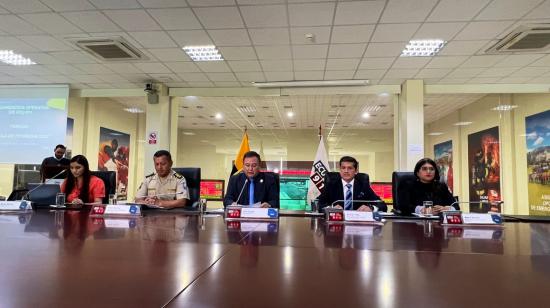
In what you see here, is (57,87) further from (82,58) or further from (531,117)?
(531,117)

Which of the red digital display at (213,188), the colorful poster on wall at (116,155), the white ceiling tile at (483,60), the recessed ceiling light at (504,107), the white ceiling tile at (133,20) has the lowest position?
the red digital display at (213,188)

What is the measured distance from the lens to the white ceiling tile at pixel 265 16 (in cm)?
304

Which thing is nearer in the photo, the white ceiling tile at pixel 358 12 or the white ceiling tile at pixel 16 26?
the white ceiling tile at pixel 358 12

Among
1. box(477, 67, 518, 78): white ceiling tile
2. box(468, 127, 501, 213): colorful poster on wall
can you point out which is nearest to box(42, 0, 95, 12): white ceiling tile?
box(477, 67, 518, 78): white ceiling tile

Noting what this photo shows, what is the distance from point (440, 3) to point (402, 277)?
9.80 ft

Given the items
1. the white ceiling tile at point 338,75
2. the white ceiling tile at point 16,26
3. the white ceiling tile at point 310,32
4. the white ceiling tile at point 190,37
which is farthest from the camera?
the white ceiling tile at point 338,75

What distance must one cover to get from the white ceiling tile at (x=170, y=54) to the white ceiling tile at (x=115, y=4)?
3.28 ft

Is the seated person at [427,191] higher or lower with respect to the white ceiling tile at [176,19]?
lower

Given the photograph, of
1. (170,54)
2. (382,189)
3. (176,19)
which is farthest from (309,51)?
(382,189)

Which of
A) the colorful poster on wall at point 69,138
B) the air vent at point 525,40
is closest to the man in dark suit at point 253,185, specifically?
the air vent at point 525,40

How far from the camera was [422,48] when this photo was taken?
12.9 ft

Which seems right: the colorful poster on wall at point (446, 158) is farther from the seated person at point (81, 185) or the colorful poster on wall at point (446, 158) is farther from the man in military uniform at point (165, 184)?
the seated person at point (81, 185)

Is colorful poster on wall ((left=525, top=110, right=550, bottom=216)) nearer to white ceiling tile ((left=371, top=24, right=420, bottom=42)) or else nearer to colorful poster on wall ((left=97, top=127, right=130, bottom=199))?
white ceiling tile ((left=371, top=24, right=420, bottom=42))

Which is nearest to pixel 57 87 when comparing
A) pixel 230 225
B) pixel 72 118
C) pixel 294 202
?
pixel 72 118
